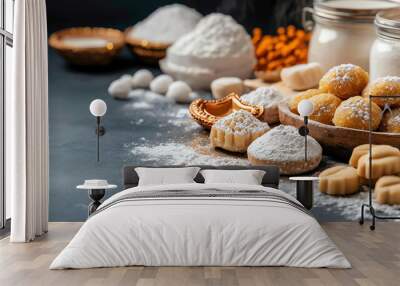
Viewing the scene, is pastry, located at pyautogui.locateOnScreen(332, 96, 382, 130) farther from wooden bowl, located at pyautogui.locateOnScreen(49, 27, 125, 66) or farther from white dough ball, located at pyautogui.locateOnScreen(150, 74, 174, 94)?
wooden bowl, located at pyautogui.locateOnScreen(49, 27, 125, 66)

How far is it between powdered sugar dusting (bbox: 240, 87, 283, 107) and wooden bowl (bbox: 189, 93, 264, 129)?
5 centimetres

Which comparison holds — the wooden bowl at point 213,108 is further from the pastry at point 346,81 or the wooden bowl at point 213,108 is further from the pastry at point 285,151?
the pastry at point 346,81

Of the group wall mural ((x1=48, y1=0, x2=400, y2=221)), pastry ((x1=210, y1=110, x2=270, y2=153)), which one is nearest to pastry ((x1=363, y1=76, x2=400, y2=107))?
wall mural ((x1=48, y1=0, x2=400, y2=221))

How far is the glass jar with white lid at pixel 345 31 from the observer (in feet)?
21.5

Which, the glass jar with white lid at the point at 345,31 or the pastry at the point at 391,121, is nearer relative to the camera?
the pastry at the point at 391,121

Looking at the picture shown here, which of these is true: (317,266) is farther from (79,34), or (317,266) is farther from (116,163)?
(79,34)

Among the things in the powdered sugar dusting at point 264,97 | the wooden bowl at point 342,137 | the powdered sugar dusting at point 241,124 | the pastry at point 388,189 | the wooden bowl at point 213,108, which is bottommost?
the pastry at point 388,189

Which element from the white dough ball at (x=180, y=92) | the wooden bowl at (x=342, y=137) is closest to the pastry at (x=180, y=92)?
the white dough ball at (x=180, y=92)

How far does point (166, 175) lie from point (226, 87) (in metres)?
0.96

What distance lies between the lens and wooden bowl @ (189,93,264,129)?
6570 millimetres

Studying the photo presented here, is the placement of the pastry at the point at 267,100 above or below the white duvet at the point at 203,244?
above

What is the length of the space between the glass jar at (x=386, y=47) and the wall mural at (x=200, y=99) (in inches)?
4.4

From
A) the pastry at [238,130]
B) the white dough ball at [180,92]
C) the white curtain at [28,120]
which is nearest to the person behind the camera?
the white curtain at [28,120]

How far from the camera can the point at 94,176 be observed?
6645mm
